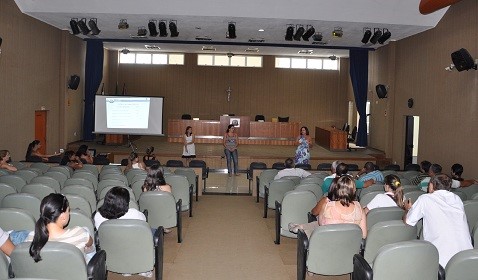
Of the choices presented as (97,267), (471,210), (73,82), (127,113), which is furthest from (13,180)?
(73,82)

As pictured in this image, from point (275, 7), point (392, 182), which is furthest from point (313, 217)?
point (275, 7)

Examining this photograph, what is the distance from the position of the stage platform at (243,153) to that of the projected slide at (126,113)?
0.85m

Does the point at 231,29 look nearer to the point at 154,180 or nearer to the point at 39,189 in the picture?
the point at 154,180

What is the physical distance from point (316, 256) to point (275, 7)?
29.9 ft

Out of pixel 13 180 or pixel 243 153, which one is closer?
pixel 13 180

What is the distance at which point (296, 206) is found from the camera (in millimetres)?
6582

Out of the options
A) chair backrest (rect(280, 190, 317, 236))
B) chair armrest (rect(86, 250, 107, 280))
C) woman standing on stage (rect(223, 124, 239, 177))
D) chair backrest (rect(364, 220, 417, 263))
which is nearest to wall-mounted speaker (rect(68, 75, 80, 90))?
woman standing on stage (rect(223, 124, 239, 177))

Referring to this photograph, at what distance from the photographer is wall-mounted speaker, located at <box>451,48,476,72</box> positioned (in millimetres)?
11195

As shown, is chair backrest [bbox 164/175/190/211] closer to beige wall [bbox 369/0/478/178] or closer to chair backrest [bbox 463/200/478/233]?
chair backrest [bbox 463/200/478/233]

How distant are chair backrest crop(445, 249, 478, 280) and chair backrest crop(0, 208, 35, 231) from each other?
132 inches

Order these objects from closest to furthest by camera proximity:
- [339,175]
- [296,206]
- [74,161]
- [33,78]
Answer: [296,206]
[339,175]
[74,161]
[33,78]

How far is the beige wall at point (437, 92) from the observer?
11.6m

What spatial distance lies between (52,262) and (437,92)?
38.7ft

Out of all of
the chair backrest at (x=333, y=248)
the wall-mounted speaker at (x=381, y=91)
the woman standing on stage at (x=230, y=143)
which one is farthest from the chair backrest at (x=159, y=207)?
the wall-mounted speaker at (x=381, y=91)
